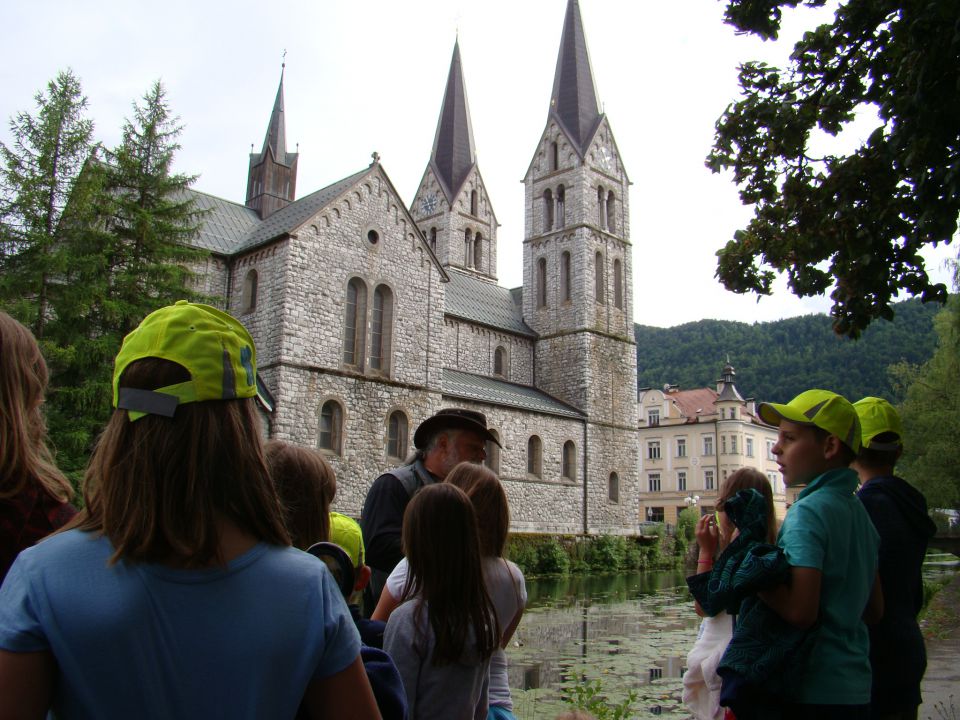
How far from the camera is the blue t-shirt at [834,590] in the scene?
269cm

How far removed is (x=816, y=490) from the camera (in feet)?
9.55

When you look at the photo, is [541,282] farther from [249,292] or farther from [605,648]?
[605,648]

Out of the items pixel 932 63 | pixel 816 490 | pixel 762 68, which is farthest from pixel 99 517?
pixel 762 68

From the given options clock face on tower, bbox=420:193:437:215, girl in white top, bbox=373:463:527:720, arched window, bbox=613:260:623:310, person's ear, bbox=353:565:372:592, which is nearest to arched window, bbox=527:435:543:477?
arched window, bbox=613:260:623:310

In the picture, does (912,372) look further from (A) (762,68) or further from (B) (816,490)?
(B) (816,490)

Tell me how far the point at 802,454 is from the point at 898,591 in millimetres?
893

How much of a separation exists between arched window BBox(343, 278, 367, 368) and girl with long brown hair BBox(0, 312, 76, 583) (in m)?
21.4

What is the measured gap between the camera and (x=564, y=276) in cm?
3697

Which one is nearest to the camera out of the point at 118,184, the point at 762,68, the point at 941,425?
the point at 762,68

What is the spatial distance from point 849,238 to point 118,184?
1664cm

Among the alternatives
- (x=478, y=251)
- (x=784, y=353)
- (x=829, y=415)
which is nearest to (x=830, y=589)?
(x=829, y=415)

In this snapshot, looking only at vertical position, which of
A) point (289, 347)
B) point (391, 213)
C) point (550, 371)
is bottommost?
point (289, 347)

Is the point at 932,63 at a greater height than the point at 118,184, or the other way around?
the point at 118,184

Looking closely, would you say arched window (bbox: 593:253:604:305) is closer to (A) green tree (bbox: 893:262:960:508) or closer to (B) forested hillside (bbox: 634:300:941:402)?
(A) green tree (bbox: 893:262:960:508)
